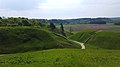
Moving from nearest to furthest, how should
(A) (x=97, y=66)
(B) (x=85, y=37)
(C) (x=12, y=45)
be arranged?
(A) (x=97, y=66), (C) (x=12, y=45), (B) (x=85, y=37)

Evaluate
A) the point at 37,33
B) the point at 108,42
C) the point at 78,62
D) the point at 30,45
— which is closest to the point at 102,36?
the point at 108,42

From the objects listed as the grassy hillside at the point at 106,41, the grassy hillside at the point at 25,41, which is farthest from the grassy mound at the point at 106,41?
the grassy hillside at the point at 25,41

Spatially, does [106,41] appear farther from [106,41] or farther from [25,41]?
[25,41]

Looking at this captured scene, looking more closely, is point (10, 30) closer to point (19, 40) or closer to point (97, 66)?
point (19, 40)

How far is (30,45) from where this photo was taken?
7662 centimetres

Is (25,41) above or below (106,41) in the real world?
above

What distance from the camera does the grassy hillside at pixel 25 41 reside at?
243ft

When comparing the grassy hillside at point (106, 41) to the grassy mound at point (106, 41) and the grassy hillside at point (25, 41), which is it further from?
the grassy hillside at point (25, 41)

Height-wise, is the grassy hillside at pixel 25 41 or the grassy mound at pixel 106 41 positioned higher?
the grassy hillside at pixel 25 41

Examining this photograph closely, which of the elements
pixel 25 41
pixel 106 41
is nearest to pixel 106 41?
pixel 106 41

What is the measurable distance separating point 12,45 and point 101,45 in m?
41.0

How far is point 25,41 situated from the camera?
79.8 m

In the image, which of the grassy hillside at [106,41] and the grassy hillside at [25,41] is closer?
the grassy hillside at [25,41]

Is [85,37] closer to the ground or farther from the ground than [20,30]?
closer to the ground
